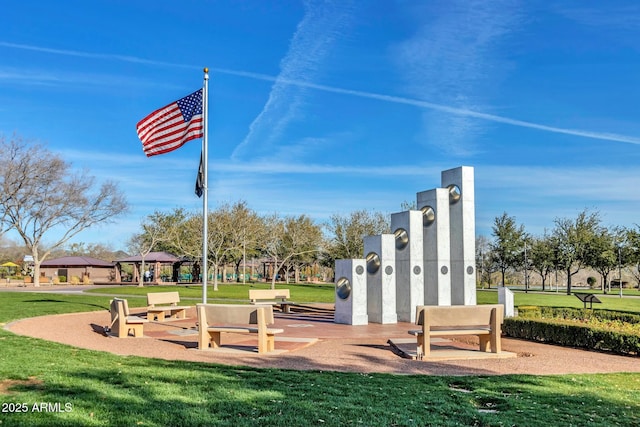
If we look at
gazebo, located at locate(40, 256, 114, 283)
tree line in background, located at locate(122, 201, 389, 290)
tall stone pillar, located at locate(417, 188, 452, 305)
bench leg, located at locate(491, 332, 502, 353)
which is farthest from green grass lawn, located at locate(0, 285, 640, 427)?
gazebo, located at locate(40, 256, 114, 283)

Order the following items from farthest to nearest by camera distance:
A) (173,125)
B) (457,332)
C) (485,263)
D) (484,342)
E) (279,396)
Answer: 1. (485,263)
2. (173,125)
3. (484,342)
4. (457,332)
5. (279,396)

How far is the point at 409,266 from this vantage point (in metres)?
14.6

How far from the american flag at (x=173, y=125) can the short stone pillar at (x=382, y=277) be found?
17.7ft

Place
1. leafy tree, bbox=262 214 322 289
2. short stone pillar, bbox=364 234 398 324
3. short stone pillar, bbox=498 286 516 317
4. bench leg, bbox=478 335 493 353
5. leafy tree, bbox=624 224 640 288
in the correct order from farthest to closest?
leafy tree, bbox=262 214 322 289 → leafy tree, bbox=624 224 640 288 → short stone pillar, bbox=364 234 398 324 → short stone pillar, bbox=498 286 516 317 → bench leg, bbox=478 335 493 353

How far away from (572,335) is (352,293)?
17.0 feet

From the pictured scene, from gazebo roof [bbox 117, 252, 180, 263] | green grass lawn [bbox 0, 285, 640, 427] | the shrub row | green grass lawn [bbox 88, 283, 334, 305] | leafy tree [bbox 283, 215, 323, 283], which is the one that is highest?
leafy tree [bbox 283, 215, 323, 283]

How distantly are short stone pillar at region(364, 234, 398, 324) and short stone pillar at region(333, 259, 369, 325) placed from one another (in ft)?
1.29

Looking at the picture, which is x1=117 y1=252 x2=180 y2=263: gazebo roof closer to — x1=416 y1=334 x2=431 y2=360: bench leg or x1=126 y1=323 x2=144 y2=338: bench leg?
x1=126 y1=323 x2=144 y2=338: bench leg

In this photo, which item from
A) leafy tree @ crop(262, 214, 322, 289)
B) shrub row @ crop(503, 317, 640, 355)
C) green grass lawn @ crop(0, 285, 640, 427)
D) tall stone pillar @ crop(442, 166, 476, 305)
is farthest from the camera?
leafy tree @ crop(262, 214, 322, 289)

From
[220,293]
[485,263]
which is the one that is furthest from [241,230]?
[485,263]

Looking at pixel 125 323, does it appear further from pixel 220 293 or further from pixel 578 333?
pixel 220 293

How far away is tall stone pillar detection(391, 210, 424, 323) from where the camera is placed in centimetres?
1462

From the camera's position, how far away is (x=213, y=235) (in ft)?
154

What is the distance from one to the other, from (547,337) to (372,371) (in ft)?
18.3
